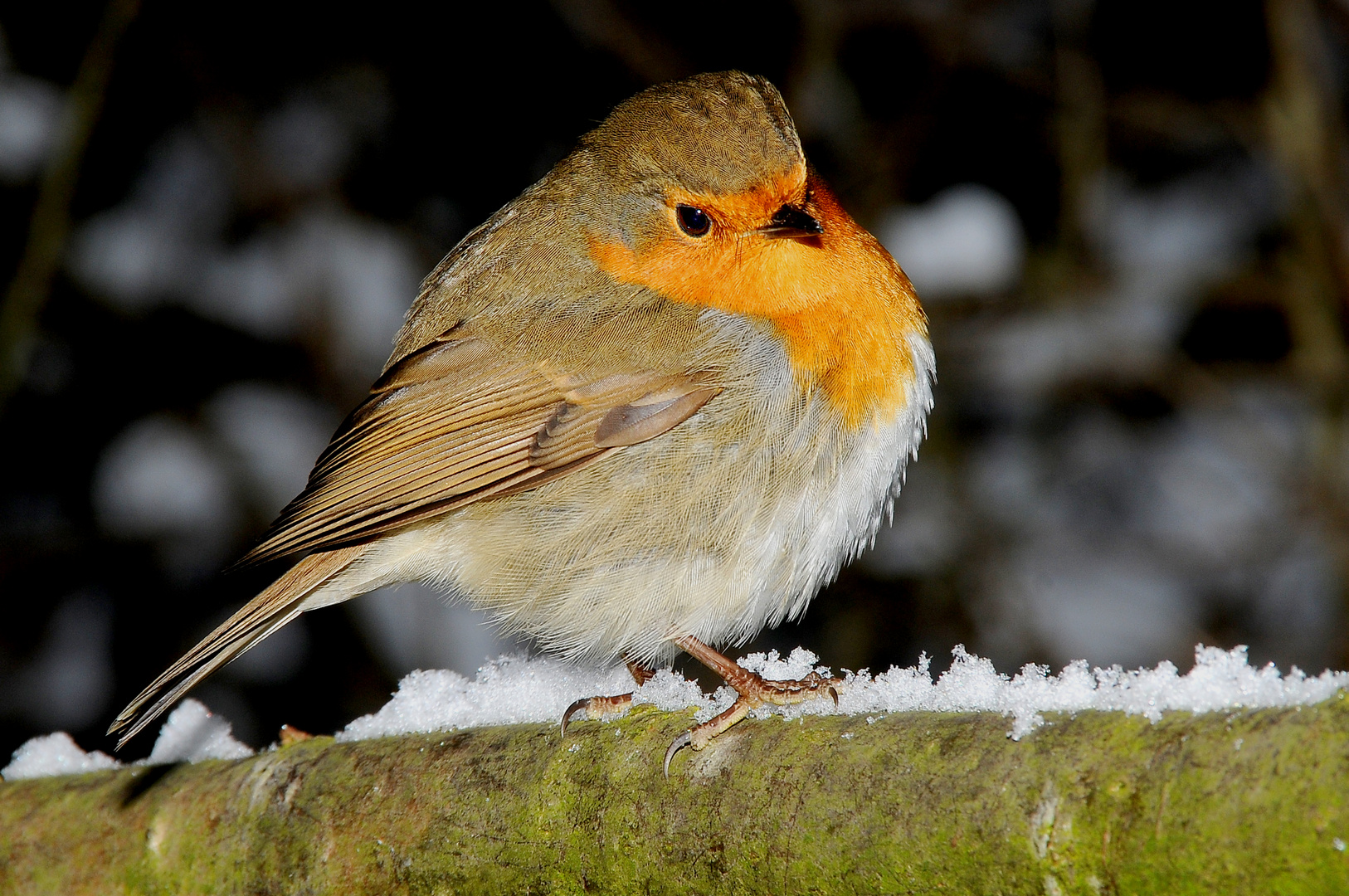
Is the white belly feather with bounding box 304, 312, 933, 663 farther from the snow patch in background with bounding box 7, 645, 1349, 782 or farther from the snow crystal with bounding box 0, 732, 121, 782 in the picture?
the snow crystal with bounding box 0, 732, 121, 782

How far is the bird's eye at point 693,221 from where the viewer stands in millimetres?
2891

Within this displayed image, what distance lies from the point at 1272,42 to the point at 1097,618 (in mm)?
2344

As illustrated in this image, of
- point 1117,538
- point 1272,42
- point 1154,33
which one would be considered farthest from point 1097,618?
point 1154,33

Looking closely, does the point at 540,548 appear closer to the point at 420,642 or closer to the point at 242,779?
the point at 242,779

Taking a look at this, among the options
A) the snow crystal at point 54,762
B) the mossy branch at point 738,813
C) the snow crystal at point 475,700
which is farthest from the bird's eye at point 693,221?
the snow crystal at point 54,762

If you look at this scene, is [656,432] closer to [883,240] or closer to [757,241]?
[757,241]

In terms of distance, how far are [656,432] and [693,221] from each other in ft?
1.71

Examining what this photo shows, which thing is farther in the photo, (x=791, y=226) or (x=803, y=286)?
(x=803, y=286)

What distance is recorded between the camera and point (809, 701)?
212cm

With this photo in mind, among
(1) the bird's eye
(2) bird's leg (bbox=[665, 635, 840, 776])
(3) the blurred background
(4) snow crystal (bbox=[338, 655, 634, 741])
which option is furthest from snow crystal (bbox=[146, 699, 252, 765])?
(3) the blurred background

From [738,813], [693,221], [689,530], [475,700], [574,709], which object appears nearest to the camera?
[738,813]

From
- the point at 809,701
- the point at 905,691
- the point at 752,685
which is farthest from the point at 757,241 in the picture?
the point at 905,691

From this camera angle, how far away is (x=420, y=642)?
5.25 metres

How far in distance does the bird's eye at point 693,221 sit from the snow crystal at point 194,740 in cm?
150
